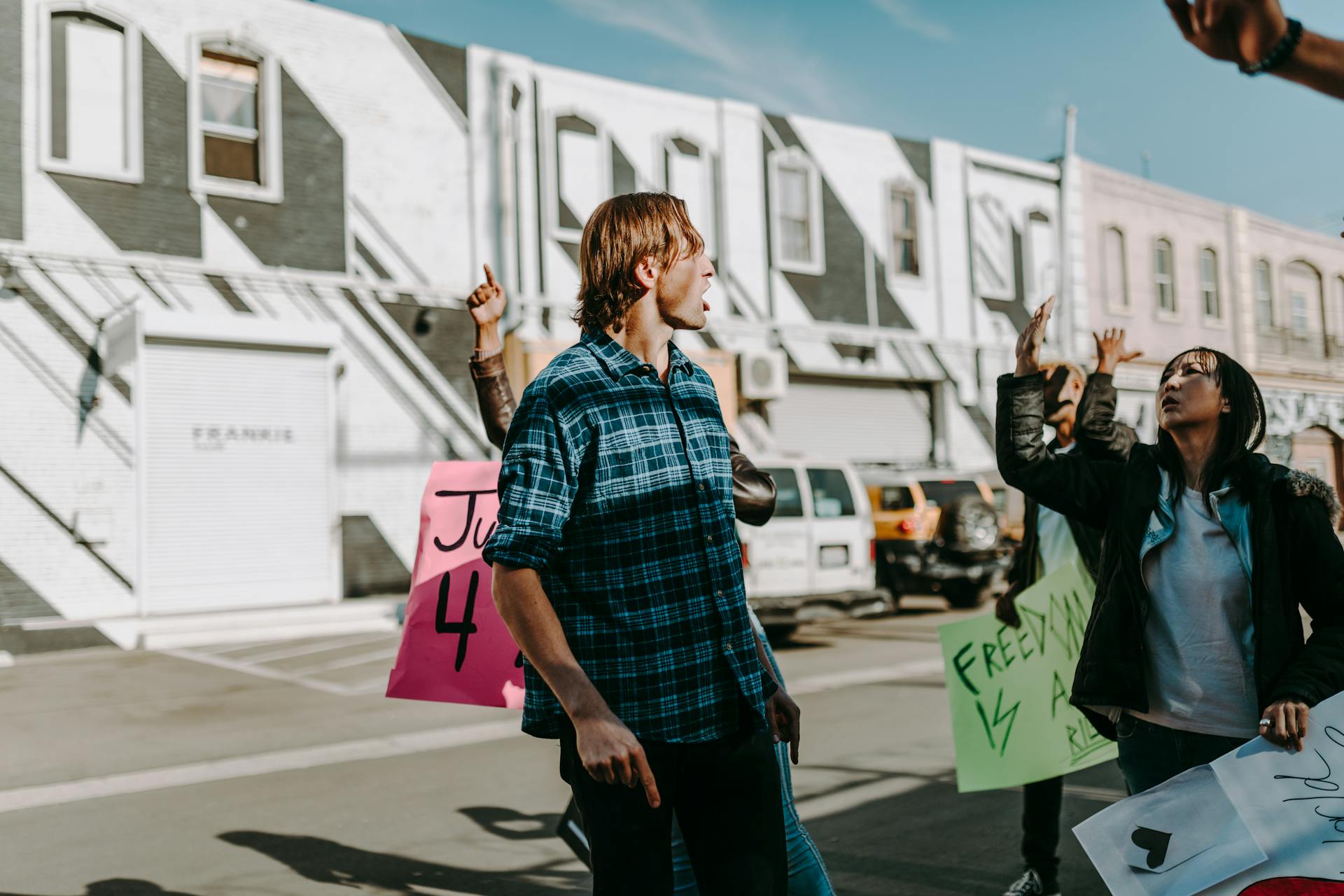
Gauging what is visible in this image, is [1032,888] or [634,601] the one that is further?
[1032,888]

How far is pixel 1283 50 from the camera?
155cm

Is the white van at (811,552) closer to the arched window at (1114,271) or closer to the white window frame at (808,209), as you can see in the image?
the white window frame at (808,209)

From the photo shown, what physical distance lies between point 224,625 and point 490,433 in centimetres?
1150

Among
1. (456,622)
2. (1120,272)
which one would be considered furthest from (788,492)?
(1120,272)

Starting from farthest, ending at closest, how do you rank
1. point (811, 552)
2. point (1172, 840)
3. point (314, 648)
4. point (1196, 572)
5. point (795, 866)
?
point (314, 648)
point (811, 552)
point (1196, 572)
point (1172, 840)
point (795, 866)

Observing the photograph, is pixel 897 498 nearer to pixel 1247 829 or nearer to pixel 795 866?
pixel 1247 829

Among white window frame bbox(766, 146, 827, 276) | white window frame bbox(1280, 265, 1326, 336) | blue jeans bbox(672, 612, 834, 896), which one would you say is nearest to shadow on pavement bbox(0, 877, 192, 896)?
blue jeans bbox(672, 612, 834, 896)

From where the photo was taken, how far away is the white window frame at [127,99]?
47.1 feet

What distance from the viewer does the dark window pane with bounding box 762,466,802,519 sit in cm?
1235

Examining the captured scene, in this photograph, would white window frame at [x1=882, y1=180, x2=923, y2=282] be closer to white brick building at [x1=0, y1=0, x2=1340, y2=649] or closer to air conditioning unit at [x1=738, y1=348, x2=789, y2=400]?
white brick building at [x1=0, y1=0, x2=1340, y2=649]

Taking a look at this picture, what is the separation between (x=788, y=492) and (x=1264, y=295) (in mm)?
24004

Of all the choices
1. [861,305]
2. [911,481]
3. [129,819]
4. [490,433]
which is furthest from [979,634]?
[861,305]

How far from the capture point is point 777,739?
2455 mm

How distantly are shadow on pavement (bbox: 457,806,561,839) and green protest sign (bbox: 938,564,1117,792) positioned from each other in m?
2.03
